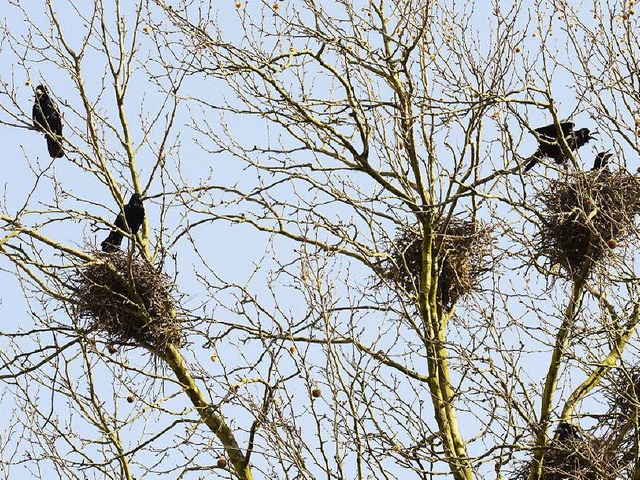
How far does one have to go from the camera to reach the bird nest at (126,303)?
9281mm

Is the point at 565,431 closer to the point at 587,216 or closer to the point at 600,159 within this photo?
the point at 587,216

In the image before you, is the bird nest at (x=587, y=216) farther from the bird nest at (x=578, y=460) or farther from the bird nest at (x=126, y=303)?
the bird nest at (x=126, y=303)

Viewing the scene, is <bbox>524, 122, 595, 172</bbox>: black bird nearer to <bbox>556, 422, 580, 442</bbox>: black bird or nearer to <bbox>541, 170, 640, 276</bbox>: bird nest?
<bbox>541, 170, 640, 276</bbox>: bird nest

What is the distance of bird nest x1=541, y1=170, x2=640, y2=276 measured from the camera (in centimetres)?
885

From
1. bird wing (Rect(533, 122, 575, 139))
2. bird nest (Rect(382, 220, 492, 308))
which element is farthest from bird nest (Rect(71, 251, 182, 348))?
bird wing (Rect(533, 122, 575, 139))

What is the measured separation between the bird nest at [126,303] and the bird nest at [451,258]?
1701mm

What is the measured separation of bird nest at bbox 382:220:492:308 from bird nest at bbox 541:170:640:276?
66 cm

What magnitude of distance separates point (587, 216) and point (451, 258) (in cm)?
121

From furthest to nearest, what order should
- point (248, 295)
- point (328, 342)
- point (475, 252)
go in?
point (475, 252) < point (248, 295) < point (328, 342)

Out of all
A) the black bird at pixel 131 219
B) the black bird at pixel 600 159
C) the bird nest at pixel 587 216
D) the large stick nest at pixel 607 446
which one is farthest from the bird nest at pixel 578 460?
the black bird at pixel 131 219

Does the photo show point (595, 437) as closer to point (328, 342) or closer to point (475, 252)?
point (475, 252)

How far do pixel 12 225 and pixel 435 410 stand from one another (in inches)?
127

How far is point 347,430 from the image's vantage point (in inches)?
281

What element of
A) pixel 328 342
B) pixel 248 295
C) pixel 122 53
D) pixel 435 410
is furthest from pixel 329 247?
pixel 122 53
